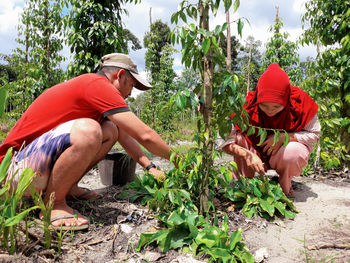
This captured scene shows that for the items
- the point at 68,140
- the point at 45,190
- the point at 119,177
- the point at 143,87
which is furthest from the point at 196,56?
the point at 119,177

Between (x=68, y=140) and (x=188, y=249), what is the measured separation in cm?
99

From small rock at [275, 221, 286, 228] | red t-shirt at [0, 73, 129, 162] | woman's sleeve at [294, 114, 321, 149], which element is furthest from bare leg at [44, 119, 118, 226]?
woman's sleeve at [294, 114, 321, 149]

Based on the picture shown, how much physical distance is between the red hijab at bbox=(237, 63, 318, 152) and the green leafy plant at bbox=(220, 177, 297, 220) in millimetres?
536

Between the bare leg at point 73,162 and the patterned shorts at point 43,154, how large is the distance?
3 centimetres

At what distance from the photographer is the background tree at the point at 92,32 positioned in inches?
130

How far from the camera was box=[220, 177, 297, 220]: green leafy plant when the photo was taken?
191 cm

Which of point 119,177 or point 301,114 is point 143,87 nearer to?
point 119,177

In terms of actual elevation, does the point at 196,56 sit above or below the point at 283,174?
above

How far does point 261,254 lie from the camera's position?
1467 millimetres

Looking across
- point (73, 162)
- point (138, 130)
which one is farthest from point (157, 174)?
point (73, 162)

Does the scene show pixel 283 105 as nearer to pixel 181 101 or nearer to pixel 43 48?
pixel 181 101

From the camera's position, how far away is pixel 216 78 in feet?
5.70

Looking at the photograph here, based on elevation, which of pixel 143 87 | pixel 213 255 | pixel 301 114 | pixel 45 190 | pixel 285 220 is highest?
pixel 143 87

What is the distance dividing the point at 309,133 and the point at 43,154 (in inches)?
84.8
